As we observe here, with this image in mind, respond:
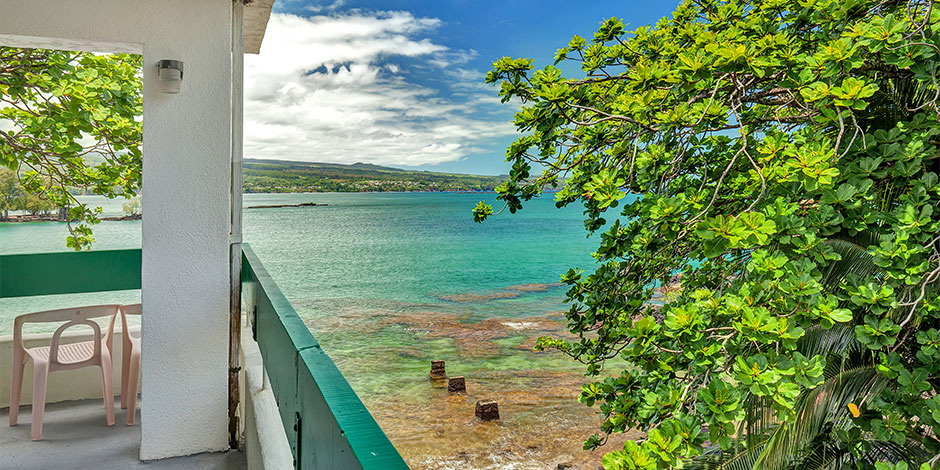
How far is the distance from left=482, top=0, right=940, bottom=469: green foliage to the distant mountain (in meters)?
51.1

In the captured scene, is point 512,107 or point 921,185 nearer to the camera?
point 921,185

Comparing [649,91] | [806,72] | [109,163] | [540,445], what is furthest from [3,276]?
[540,445]

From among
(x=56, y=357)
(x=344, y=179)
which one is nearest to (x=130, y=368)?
(x=56, y=357)

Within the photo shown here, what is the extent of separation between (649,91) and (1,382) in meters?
4.02

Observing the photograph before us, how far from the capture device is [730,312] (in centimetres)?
153

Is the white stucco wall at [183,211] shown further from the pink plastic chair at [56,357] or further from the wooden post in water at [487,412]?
the wooden post in water at [487,412]

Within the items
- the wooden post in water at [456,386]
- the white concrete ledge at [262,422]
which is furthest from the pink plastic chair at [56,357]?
the wooden post in water at [456,386]

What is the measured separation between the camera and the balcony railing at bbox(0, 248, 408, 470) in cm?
80

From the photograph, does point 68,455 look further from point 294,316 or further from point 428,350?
point 428,350

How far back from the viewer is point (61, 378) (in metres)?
3.59

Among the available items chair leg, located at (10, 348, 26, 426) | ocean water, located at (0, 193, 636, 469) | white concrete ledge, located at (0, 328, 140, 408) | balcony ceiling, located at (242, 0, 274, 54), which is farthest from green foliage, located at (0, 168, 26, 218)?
balcony ceiling, located at (242, 0, 274, 54)

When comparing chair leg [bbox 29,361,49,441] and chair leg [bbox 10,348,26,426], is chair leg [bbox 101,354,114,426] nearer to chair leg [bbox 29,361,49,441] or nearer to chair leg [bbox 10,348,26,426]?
chair leg [bbox 29,361,49,441]

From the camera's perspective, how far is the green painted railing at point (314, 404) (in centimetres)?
76

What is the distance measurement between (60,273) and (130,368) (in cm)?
66
